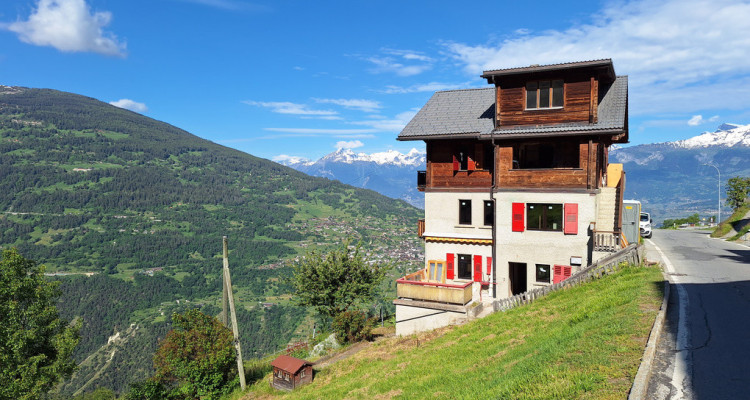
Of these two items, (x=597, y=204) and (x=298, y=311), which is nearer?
(x=597, y=204)

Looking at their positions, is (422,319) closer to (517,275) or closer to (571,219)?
(517,275)

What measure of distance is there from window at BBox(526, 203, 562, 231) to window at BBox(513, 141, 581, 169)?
9.20 feet

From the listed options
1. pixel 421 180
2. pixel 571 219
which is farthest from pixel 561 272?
pixel 421 180

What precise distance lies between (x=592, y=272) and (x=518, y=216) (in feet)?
19.1

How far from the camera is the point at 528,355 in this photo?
488 inches

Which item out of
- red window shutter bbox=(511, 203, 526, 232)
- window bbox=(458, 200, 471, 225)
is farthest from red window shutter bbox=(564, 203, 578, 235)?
window bbox=(458, 200, 471, 225)

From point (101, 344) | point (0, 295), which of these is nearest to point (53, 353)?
point (0, 295)

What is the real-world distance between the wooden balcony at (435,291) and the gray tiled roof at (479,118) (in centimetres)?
1009

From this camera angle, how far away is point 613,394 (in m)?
7.93

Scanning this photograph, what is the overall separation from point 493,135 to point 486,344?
1428 centimetres

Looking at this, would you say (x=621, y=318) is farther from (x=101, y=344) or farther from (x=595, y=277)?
(x=101, y=344)

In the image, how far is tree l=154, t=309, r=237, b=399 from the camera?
2189 centimetres

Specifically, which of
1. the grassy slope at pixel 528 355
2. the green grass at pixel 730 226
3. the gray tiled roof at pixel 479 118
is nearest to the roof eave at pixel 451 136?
the gray tiled roof at pixel 479 118

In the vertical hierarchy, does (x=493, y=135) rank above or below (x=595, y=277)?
above
